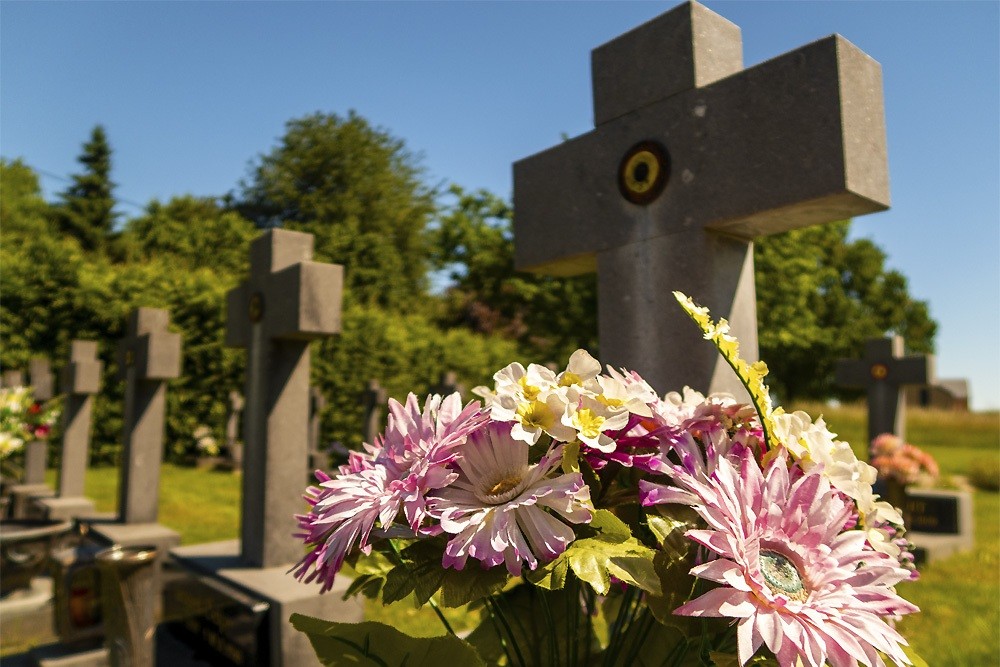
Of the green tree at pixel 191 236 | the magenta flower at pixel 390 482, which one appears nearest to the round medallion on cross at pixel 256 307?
the magenta flower at pixel 390 482

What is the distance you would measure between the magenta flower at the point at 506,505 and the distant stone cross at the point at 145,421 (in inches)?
229

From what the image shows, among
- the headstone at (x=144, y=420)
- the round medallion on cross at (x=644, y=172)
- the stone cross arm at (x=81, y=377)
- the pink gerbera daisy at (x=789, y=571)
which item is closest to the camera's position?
the pink gerbera daisy at (x=789, y=571)

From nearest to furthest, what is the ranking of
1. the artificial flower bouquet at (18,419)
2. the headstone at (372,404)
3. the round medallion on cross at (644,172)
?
the round medallion on cross at (644,172) → the artificial flower bouquet at (18,419) → the headstone at (372,404)

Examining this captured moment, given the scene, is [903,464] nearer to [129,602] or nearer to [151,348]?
[129,602]

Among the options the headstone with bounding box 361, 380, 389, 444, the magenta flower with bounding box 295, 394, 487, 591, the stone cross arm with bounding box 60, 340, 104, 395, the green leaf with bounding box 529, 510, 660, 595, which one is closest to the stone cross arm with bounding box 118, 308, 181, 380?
the stone cross arm with bounding box 60, 340, 104, 395

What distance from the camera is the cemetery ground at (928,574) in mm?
4191

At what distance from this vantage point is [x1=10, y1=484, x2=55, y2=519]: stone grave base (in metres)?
7.48

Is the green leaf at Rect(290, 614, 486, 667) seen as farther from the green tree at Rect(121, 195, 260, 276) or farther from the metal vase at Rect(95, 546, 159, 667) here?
the green tree at Rect(121, 195, 260, 276)

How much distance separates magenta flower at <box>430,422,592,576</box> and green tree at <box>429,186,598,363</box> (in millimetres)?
14119

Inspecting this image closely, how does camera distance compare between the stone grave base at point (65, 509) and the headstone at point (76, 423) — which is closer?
the stone grave base at point (65, 509)

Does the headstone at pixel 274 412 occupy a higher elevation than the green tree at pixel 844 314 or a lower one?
lower

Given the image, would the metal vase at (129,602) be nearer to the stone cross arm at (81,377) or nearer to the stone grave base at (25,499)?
the stone grave base at (25,499)

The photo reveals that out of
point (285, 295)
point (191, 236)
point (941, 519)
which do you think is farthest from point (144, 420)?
point (191, 236)

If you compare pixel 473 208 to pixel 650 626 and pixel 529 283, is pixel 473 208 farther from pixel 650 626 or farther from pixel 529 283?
pixel 650 626
